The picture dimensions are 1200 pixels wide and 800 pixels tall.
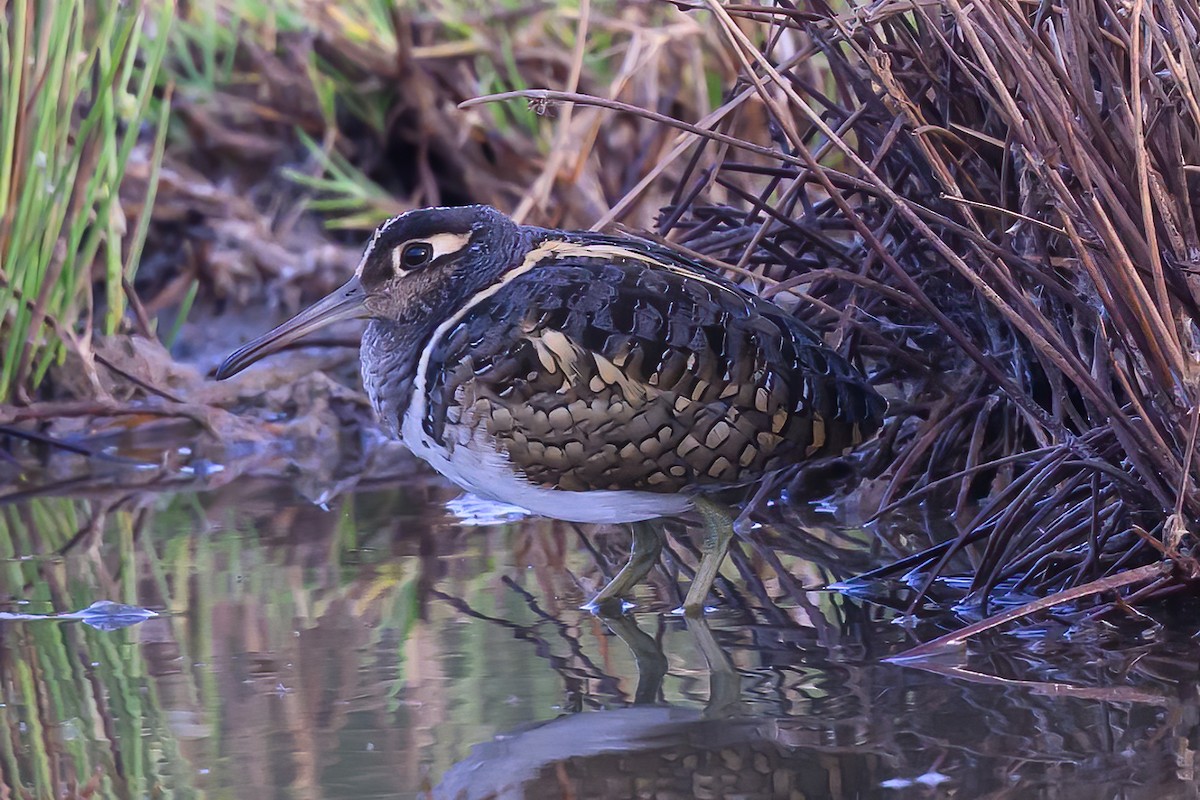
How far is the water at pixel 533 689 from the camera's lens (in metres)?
2.24

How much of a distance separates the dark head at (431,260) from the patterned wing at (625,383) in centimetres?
16

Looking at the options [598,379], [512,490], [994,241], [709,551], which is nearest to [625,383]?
[598,379]

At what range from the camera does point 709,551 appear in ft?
10.3

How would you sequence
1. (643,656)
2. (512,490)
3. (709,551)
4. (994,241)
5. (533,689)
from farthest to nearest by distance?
(994,241) < (709,551) < (512,490) < (643,656) < (533,689)

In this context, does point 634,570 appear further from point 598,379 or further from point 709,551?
point 598,379

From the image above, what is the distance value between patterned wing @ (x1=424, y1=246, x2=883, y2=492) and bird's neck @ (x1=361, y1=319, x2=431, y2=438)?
10cm

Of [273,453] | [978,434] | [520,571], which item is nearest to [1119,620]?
[978,434]

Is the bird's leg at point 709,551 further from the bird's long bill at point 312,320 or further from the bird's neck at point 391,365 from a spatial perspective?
the bird's long bill at point 312,320

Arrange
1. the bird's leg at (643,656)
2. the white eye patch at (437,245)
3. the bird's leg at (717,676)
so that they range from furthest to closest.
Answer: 1. the white eye patch at (437,245)
2. the bird's leg at (643,656)
3. the bird's leg at (717,676)

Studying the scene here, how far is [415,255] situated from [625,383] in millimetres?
562

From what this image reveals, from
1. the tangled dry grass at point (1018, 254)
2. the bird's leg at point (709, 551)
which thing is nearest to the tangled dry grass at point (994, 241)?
the tangled dry grass at point (1018, 254)

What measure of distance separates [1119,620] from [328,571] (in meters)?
1.59

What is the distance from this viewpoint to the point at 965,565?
10.7ft

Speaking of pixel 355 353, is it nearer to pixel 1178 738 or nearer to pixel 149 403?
pixel 149 403
